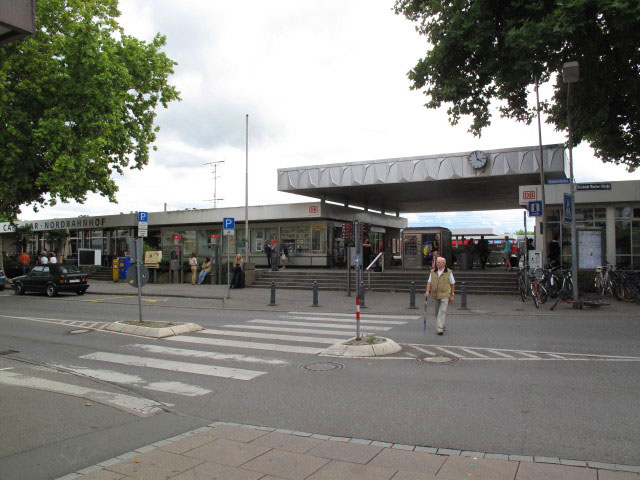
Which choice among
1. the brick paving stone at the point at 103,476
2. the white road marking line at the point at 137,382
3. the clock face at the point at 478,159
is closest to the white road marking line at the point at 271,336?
the white road marking line at the point at 137,382

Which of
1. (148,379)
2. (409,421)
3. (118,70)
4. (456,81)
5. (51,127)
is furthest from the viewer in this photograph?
(118,70)

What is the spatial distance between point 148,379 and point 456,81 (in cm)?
1240

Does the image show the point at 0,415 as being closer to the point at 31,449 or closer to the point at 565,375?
the point at 31,449

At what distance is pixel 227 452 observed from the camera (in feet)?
14.2

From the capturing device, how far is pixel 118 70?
78.0ft

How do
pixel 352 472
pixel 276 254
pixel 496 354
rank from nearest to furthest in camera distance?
pixel 352 472
pixel 496 354
pixel 276 254

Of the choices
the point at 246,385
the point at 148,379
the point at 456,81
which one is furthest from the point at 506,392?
the point at 456,81

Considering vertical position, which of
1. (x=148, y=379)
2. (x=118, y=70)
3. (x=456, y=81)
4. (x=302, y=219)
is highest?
(x=118, y=70)

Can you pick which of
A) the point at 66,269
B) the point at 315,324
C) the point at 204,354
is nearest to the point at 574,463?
the point at 204,354

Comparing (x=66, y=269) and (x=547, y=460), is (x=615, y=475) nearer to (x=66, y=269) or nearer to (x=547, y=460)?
(x=547, y=460)

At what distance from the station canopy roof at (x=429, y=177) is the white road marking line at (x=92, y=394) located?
19763 mm

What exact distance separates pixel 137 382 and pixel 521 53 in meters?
12.8

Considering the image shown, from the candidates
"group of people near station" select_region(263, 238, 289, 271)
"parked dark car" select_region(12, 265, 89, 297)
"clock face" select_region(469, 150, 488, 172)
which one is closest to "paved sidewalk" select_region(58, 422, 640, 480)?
"clock face" select_region(469, 150, 488, 172)

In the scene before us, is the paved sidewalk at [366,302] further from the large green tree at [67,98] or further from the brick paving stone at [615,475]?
the brick paving stone at [615,475]
